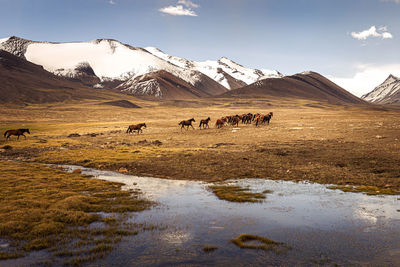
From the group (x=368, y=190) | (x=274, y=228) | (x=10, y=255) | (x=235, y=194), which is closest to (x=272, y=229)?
(x=274, y=228)

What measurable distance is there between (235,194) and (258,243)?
586 centimetres

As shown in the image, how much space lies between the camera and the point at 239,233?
36.4ft

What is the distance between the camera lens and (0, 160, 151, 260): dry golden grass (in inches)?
400

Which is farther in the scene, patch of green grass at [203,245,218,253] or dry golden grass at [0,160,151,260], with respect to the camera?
dry golden grass at [0,160,151,260]

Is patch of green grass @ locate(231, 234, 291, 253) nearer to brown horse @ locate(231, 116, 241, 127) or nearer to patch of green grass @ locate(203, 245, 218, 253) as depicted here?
patch of green grass @ locate(203, 245, 218, 253)

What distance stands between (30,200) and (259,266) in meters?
11.3

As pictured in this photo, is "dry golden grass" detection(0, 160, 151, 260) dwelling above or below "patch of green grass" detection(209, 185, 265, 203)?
below

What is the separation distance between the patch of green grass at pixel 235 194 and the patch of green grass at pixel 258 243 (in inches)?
171

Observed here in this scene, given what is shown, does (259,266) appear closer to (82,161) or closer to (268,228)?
(268,228)

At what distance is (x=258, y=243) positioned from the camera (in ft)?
33.6

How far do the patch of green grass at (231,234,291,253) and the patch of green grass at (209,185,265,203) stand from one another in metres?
4.35

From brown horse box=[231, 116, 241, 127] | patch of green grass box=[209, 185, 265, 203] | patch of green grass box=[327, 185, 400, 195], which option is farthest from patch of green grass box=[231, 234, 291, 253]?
brown horse box=[231, 116, 241, 127]

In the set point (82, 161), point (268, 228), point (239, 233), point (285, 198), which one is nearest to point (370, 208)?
point (285, 198)

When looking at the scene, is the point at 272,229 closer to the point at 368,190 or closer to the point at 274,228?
the point at 274,228
